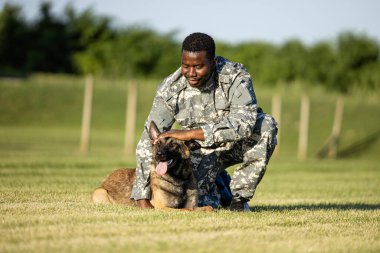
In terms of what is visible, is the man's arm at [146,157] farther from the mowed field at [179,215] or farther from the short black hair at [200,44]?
the short black hair at [200,44]

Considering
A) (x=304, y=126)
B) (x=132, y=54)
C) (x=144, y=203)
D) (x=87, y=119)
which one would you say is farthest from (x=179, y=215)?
(x=132, y=54)

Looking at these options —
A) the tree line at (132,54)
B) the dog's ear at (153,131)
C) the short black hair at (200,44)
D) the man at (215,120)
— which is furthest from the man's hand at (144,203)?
the tree line at (132,54)

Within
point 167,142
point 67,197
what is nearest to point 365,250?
point 167,142

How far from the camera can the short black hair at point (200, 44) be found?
25.8 ft

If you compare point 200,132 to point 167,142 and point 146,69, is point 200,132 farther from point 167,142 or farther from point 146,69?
point 146,69

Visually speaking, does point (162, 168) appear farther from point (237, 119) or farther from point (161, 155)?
point (237, 119)

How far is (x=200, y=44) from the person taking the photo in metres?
7.89

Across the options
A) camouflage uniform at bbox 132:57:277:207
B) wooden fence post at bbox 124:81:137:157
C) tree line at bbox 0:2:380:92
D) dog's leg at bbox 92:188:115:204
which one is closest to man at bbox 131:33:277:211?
camouflage uniform at bbox 132:57:277:207

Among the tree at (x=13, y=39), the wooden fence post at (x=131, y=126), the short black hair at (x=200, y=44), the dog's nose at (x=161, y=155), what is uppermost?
the tree at (x=13, y=39)

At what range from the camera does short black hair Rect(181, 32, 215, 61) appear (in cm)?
786

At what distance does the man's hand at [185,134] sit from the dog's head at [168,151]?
0.32ft

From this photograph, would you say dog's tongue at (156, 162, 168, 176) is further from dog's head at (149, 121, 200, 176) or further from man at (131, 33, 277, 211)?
man at (131, 33, 277, 211)

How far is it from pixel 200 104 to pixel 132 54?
53064mm

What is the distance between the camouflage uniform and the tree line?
164 feet
